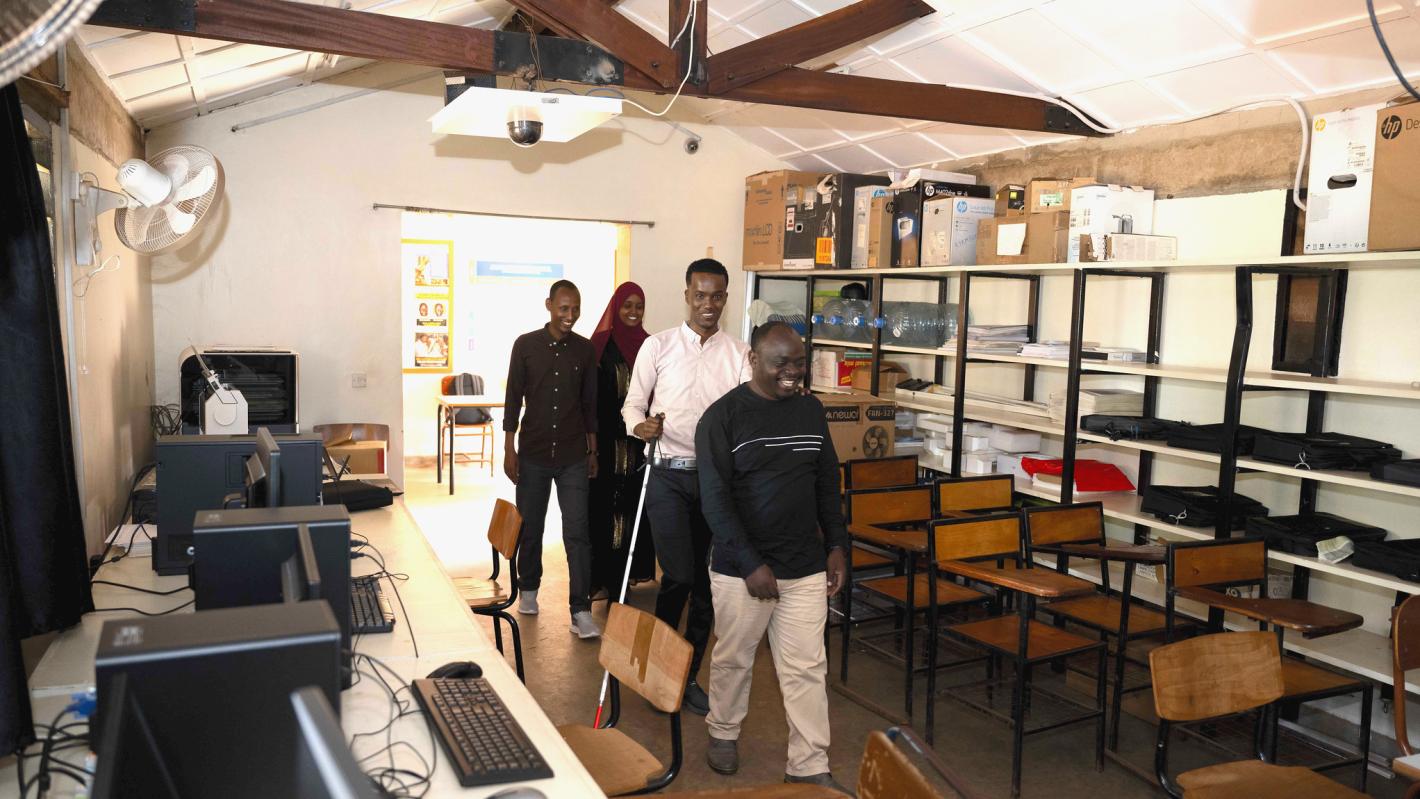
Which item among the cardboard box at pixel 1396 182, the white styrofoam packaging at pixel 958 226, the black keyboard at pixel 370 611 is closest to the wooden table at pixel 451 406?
the white styrofoam packaging at pixel 958 226

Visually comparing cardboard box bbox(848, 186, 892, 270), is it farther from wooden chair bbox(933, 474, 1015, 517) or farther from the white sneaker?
the white sneaker

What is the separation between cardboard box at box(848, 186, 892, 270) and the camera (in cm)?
616

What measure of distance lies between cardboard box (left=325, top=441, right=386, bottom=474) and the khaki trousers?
353 centimetres

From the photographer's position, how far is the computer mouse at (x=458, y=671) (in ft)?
7.30

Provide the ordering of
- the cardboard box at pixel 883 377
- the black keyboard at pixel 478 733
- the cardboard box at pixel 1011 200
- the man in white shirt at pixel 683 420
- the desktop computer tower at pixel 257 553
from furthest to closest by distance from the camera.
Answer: the cardboard box at pixel 883 377, the cardboard box at pixel 1011 200, the man in white shirt at pixel 683 420, the desktop computer tower at pixel 257 553, the black keyboard at pixel 478 733

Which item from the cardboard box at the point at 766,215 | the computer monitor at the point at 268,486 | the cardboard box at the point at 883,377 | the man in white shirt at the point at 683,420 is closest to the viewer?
the computer monitor at the point at 268,486

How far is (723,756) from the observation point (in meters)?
3.40

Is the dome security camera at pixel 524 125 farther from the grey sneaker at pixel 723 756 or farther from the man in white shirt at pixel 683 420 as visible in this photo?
the grey sneaker at pixel 723 756

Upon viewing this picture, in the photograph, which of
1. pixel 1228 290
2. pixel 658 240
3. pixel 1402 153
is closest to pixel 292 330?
pixel 658 240

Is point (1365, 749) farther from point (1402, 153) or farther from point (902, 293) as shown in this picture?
point (902, 293)

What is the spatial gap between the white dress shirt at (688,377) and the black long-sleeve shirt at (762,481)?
72 centimetres

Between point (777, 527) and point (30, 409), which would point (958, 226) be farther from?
point (30, 409)

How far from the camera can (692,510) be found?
13.1 ft

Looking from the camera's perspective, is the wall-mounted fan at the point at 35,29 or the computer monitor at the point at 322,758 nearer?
the computer monitor at the point at 322,758
